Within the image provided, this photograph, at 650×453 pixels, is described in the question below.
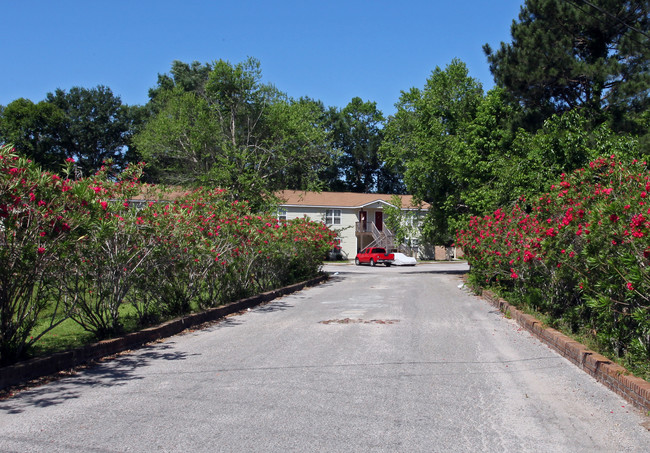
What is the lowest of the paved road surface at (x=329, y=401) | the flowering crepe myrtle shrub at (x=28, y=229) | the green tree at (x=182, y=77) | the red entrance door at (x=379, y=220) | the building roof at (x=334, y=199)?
the paved road surface at (x=329, y=401)

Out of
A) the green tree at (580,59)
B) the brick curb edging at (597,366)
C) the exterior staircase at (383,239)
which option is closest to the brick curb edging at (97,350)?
the brick curb edging at (597,366)

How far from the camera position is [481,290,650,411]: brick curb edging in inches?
215

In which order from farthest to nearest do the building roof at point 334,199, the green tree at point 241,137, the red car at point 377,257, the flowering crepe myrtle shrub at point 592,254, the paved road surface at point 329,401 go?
the building roof at point 334,199 < the red car at point 377,257 < the green tree at point 241,137 < the flowering crepe myrtle shrub at point 592,254 < the paved road surface at point 329,401

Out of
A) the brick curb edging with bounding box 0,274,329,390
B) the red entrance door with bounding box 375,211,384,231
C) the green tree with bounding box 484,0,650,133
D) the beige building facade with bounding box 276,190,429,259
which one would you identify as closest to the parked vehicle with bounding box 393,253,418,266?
the beige building facade with bounding box 276,190,429,259

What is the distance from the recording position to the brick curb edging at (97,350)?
628 centimetres

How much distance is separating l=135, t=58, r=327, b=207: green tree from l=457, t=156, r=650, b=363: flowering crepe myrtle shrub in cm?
1518

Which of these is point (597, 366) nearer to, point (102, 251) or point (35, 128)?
point (102, 251)

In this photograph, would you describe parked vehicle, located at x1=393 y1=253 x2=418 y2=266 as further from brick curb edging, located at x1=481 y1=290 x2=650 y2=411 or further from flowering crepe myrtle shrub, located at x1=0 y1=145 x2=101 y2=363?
flowering crepe myrtle shrub, located at x1=0 y1=145 x2=101 y2=363

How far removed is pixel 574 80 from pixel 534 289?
1331cm

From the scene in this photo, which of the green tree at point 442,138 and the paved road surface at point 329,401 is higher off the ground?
the green tree at point 442,138

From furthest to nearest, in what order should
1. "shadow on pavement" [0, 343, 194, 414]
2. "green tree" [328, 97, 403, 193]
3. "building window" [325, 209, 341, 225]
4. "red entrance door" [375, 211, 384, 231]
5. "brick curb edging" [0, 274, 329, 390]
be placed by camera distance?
"green tree" [328, 97, 403, 193], "red entrance door" [375, 211, 384, 231], "building window" [325, 209, 341, 225], "brick curb edging" [0, 274, 329, 390], "shadow on pavement" [0, 343, 194, 414]

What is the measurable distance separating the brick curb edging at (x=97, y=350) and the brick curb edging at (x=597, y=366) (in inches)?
255

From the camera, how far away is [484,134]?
26.6m

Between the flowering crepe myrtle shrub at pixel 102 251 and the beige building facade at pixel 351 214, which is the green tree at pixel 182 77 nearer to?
the beige building facade at pixel 351 214
